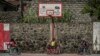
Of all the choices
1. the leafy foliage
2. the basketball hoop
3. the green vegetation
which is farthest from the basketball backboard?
the green vegetation

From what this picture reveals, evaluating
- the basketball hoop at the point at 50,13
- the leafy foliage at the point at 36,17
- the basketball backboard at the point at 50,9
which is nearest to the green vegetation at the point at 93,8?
the leafy foliage at the point at 36,17

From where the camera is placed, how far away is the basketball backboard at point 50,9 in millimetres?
24047

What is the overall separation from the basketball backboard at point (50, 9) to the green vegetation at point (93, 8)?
2.12m

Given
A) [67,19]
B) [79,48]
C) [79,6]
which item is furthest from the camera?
[79,6]

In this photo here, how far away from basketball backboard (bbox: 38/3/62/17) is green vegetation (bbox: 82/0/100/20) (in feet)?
6.95

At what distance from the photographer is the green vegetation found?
82.7 feet

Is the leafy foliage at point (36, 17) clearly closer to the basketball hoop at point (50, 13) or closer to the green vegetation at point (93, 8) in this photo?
the basketball hoop at point (50, 13)

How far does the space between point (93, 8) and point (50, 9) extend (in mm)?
2980

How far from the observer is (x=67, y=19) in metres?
25.8

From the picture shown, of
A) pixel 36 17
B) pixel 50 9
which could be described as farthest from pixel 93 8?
pixel 36 17

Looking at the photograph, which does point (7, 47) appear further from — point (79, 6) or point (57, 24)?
point (79, 6)

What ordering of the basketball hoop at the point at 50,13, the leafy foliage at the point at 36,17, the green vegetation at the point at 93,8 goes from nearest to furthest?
the basketball hoop at the point at 50,13 → the leafy foliage at the point at 36,17 → the green vegetation at the point at 93,8

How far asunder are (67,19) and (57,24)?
6.13 ft

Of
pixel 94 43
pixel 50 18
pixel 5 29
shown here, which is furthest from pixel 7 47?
pixel 94 43
